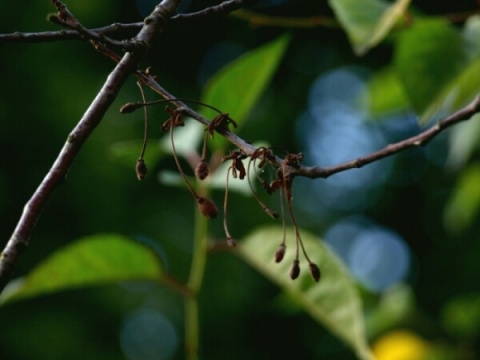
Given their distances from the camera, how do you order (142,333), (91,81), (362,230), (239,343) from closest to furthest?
(91,81), (239,343), (142,333), (362,230)

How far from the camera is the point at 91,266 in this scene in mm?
824

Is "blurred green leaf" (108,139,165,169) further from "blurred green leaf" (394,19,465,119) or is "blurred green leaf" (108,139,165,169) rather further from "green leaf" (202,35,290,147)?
"blurred green leaf" (394,19,465,119)

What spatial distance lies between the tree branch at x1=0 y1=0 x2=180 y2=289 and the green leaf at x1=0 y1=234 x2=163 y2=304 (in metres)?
0.43

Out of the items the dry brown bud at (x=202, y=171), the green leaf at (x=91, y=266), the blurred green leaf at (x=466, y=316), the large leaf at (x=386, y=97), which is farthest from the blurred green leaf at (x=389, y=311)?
the dry brown bud at (x=202, y=171)

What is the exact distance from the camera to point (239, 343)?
561cm

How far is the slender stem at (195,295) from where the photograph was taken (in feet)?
2.52

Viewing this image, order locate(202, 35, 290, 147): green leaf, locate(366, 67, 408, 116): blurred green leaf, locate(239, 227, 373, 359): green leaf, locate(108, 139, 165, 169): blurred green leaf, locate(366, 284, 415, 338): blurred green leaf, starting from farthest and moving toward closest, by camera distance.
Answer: locate(366, 284, 415, 338): blurred green leaf < locate(366, 67, 408, 116): blurred green leaf < locate(108, 139, 165, 169): blurred green leaf < locate(202, 35, 290, 147): green leaf < locate(239, 227, 373, 359): green leaf

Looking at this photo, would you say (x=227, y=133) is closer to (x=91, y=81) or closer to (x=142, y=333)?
(x=91, y=81)

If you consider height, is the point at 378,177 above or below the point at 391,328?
below

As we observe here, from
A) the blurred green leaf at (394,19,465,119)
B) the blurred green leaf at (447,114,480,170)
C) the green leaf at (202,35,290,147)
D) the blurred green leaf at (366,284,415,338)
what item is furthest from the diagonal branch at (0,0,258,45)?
the blurred green leaf at (366,284,415,338)

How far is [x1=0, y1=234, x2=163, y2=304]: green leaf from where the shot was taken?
81 cm

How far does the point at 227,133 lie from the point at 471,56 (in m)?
0.46

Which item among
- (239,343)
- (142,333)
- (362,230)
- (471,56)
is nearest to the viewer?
(471,56)

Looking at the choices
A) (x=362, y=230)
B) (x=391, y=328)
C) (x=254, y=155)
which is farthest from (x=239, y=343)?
(x=254, y=155)
